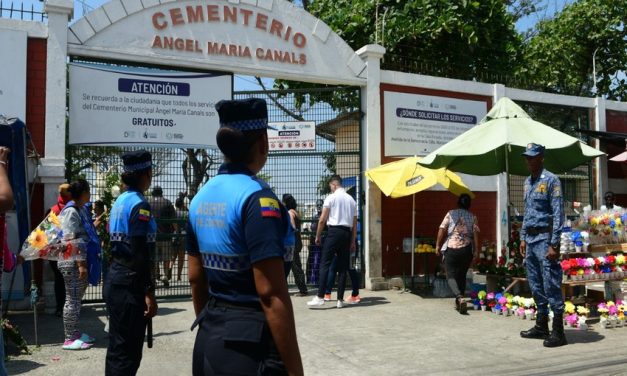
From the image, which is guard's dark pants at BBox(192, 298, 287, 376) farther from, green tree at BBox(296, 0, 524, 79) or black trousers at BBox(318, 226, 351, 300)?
green tree at BBox(296, 0, 524, 79)

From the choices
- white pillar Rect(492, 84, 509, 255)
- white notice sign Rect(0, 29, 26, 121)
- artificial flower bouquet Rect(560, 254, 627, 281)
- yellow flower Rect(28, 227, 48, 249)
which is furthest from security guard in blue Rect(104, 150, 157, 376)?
white pillar Rect(492, 84, 509, 255)

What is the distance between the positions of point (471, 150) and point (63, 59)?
20.7 feet

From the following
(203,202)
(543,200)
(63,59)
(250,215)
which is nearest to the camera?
(250,215)

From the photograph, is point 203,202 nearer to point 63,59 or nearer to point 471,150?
point 471,150

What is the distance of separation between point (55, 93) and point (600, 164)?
482 inches

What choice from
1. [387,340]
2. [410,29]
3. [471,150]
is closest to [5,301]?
[387,340]

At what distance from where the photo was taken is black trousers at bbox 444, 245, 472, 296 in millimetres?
8531

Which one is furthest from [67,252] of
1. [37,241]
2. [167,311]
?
[167,311]

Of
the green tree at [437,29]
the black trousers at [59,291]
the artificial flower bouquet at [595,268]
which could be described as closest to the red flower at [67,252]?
the black trousers at [59,291]

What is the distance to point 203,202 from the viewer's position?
7.95ft

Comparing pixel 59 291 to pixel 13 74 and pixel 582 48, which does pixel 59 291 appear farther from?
pixel 582 48

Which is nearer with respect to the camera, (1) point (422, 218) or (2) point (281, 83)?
(1) point (422, 218)

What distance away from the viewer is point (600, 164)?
13.8 meters

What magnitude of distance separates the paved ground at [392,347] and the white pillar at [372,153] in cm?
214
